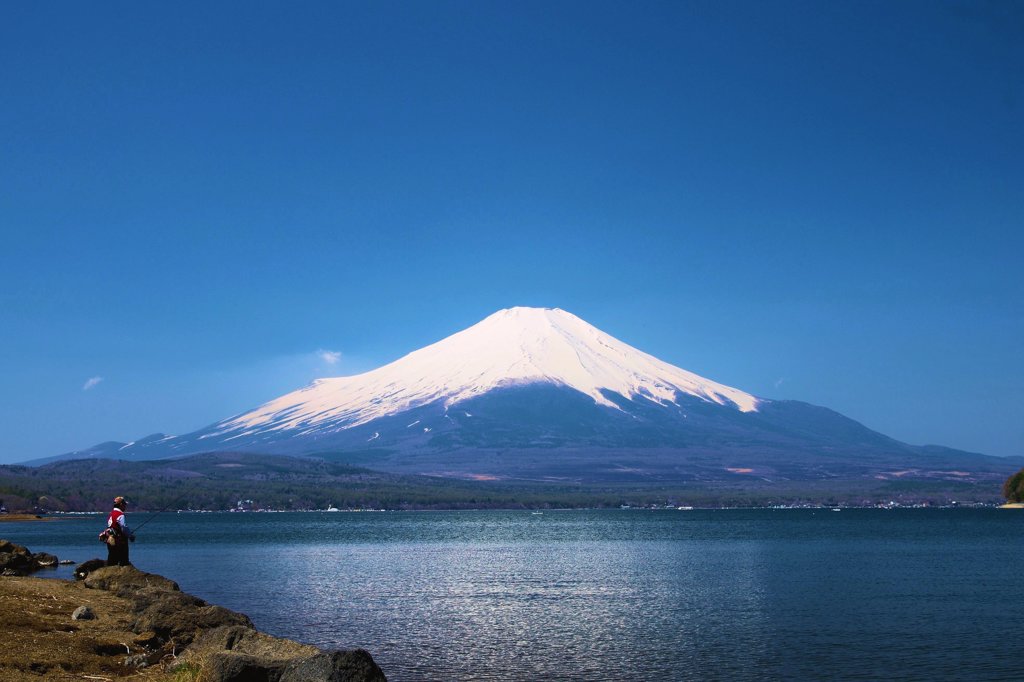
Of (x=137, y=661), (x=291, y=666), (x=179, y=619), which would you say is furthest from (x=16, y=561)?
(x=291, y=666)

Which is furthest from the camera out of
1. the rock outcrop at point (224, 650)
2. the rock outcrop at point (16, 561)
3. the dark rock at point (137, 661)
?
the rock outcrop at point (16, 561)

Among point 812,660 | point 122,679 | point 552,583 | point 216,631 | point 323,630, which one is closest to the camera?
point 122,679

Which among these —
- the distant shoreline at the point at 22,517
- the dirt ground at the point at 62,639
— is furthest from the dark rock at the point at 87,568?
the distant shoreline at the point at 22,517

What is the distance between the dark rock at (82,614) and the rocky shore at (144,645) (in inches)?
0.9

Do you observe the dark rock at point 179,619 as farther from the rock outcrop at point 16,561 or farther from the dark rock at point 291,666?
the rock outcrop at point 16,561

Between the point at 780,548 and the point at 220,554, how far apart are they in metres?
39.5

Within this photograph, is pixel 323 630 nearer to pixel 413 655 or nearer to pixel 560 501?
pixel 413 655

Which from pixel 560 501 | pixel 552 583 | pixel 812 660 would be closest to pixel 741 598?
pixel 552 583

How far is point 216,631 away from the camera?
59.9ft

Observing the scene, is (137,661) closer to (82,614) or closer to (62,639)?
(62,639)

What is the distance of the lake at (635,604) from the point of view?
81.3 ft

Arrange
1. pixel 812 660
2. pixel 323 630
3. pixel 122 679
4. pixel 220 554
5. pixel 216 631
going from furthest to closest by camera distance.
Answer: pixel 220 554
pixel 323 630
pixel 812 660
pixel 216 631
pixel 122 679

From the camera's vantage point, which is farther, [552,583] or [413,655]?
[552,583]

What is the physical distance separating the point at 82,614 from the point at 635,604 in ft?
68.4
